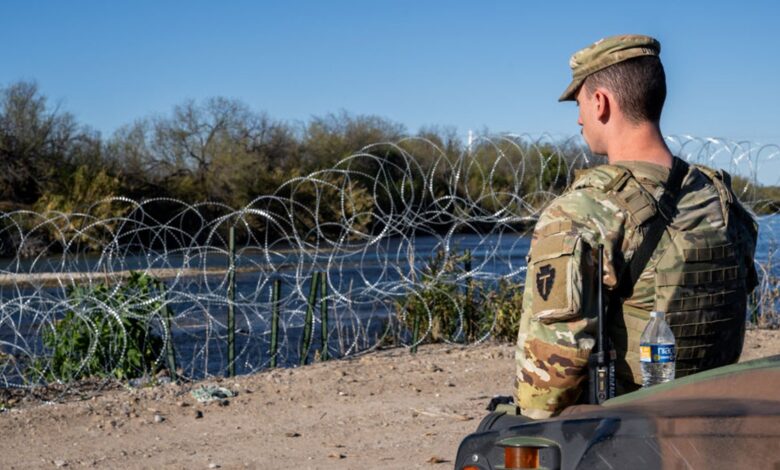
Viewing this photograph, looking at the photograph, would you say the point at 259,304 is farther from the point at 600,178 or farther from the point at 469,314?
the point at 600,178

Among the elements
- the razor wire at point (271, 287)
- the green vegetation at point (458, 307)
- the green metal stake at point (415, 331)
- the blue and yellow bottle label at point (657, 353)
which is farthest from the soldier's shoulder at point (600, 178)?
the green vegetation at point (458, 307)

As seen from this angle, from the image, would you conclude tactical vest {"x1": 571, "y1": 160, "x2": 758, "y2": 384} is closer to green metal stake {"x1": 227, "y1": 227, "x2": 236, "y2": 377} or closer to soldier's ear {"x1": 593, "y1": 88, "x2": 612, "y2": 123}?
soldier's ear {"x1": 593, "y1": 88, "x2": 612, "y2": 123}

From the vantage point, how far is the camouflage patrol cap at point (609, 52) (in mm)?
3088

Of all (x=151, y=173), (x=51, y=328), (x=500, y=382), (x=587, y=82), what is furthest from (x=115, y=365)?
(x=151, y=173)

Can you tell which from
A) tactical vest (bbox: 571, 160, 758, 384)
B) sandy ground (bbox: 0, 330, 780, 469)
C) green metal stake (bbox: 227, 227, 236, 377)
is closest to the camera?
Result: tactical vest (bbox: 571, 160, 758, 384)

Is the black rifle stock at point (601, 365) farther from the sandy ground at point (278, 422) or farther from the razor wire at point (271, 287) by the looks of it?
the razor wire at point (271, 287)

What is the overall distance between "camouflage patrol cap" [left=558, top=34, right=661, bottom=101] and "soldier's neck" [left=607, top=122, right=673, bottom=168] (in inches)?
7.0

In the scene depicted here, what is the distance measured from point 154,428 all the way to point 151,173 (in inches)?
1263

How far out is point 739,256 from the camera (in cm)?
328

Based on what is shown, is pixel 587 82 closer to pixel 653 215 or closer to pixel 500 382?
pixel 653 215

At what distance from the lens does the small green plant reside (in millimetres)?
8188

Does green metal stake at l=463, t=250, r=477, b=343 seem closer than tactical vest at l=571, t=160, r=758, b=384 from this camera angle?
No

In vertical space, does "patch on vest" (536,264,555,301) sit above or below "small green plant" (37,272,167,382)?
above

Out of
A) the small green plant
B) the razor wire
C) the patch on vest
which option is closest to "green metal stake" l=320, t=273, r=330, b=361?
the razor wire
